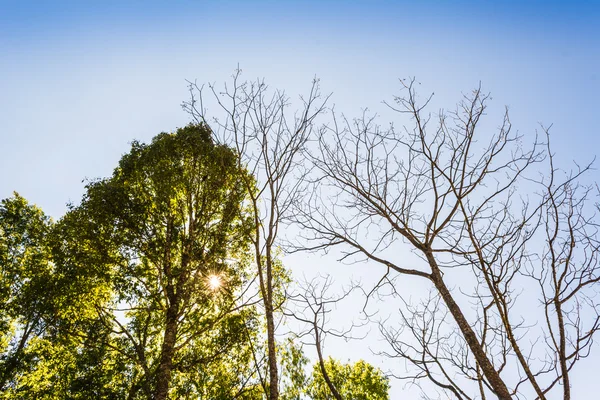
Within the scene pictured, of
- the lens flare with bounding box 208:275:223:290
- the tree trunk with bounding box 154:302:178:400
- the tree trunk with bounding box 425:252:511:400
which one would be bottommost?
the tree trunk with bounding box 425:252:511:400

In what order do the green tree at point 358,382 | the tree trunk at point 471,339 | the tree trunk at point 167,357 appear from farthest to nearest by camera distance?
the green tree at point 358,382
the tree trunk at point 167,357
the tree trunk at point 471,339

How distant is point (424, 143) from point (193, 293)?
6036 millimetres

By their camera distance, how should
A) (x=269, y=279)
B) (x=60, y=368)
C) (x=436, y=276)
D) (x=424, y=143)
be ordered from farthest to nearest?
(x=60, y=368)
(x=269, y=279)
(x=424, y=143)
(x=436, y=276)

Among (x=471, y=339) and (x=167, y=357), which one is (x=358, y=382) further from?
(x=471, y=339)

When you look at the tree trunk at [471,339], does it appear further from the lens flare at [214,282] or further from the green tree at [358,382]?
the green tree at [358,382]

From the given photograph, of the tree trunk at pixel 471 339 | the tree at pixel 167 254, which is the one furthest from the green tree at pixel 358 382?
the tree trunk at pixel 471 339

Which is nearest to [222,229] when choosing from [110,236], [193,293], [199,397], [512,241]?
[193,293]

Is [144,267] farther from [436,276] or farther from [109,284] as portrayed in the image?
[436,276]

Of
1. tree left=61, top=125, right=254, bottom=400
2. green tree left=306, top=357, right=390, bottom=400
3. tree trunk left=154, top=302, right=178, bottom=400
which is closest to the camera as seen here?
tree trunk left=154, top=302, right=178, bottom=400

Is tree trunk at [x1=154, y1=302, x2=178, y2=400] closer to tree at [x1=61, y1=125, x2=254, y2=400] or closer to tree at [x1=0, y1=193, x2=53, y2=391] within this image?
tree at [x1=61, y1=125, x2=254, y2=400]

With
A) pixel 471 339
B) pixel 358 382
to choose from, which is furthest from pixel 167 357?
pixel 358 382

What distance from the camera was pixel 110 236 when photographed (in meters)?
7.18

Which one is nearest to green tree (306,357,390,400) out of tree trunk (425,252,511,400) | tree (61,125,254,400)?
tree (61,125,254,400)

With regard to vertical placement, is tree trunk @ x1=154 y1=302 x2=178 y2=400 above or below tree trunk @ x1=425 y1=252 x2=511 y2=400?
above
